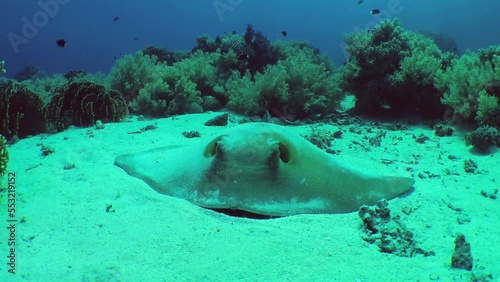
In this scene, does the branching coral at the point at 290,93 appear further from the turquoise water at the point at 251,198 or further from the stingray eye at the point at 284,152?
the stingray eye at the point at 284,152

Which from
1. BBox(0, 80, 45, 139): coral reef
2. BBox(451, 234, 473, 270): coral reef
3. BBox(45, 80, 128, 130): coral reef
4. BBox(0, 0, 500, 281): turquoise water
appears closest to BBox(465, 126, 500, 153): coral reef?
BBox(0, 0, 500, 281): turquoise water

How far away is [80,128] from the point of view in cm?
764

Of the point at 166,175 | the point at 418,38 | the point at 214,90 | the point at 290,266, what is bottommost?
the point at 290,266

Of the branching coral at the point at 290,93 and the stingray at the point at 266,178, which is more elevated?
the branching coral at the point at 290,93

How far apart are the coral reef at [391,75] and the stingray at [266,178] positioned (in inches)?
196

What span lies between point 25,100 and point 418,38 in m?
11.8

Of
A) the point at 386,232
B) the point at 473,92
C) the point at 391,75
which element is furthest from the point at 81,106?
the point at 473,92

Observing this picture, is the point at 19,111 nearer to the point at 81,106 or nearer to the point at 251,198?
the point at 81,106

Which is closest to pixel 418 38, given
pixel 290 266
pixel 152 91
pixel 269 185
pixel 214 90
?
pixel 214 90

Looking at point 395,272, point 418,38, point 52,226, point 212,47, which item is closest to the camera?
point 395,272

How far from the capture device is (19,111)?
23.7ft

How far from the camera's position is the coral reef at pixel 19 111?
6.86 m

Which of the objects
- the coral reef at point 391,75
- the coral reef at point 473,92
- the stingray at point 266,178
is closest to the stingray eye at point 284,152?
the stingray at point 266,178

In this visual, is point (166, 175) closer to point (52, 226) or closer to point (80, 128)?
point (52, 226)
